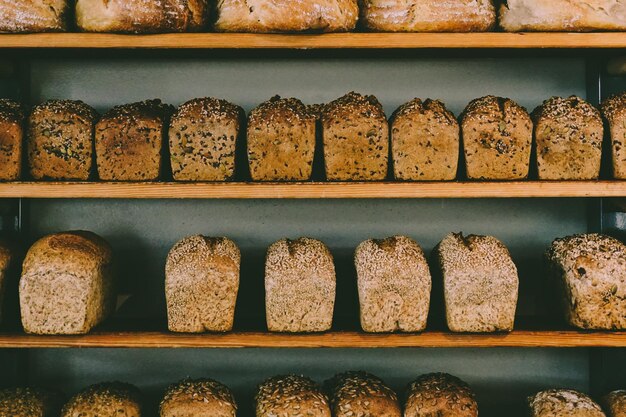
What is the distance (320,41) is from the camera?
1989 millimetres

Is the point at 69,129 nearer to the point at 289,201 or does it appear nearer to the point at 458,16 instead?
the point at 289,201

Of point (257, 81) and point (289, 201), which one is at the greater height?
point (257, 81)

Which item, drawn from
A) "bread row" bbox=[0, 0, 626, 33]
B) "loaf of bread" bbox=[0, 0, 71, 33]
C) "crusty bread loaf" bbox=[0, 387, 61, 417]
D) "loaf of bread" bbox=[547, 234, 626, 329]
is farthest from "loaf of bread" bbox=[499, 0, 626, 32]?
"crusty bread loaf" bbox=[0, 387, 61, 417]

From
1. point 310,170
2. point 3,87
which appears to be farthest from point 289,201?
point 3,87

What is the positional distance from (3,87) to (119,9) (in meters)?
0.81

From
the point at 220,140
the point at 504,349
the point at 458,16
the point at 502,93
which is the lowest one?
the point at 504,349

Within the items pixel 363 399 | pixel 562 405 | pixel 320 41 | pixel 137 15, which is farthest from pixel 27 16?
pixel 562 405

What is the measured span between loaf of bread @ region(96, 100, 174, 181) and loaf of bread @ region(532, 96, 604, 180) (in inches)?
52.7

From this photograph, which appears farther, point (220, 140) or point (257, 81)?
point (257, 81)

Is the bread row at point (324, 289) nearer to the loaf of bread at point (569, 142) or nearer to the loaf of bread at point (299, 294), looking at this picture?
the loaf of bread at point (299, 294)

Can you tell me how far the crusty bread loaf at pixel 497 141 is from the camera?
203cm

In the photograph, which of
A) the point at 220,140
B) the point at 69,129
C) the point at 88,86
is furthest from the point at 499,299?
the point at 88,86

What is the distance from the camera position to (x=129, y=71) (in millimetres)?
2463

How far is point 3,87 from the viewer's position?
7.96ft
